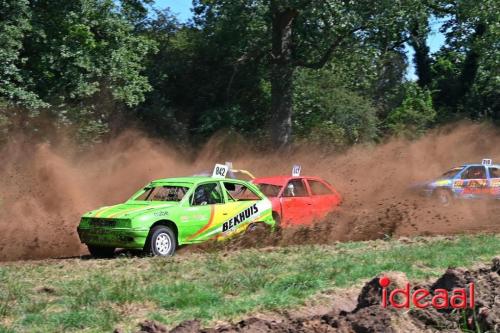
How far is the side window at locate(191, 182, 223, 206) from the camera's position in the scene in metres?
13.2

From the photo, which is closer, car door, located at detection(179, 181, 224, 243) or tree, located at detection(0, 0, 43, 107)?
car door, located at detection(179, 181, 224, 243)

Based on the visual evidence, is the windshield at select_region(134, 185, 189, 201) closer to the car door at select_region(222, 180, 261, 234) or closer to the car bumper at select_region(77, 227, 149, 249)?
the car door at select_region(222, 180, 261, 234)

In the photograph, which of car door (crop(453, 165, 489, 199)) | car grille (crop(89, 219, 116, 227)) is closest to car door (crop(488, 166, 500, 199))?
car door (crop(453, 165, 489, 199))

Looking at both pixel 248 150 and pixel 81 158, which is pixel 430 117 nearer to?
pixel 248 150

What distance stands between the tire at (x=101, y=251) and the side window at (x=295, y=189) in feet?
13.8

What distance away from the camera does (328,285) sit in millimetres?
8680

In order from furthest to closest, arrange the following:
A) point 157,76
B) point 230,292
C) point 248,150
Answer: point 157,76 < point 248,150 < point 230,292

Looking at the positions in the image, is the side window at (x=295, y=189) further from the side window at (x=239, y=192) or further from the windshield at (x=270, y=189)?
the side window at (x=239, y=192)

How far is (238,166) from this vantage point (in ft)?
86.6

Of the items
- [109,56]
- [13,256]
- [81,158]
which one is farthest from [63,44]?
[13,256]

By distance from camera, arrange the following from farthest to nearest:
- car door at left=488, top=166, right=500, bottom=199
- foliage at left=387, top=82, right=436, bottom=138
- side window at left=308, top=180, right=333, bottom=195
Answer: foliage at left=387, top=82, right=436, bottom=138 → car door at left=488, top=166, right=500, bottom=199 → side window at left=308, top=180, right=333, bottom=195

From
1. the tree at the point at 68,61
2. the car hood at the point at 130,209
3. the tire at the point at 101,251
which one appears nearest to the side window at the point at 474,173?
the tree at the point at 68,61

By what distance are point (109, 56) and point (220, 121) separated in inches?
289

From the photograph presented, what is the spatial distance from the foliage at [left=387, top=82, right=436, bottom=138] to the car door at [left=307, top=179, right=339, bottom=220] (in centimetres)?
1664
